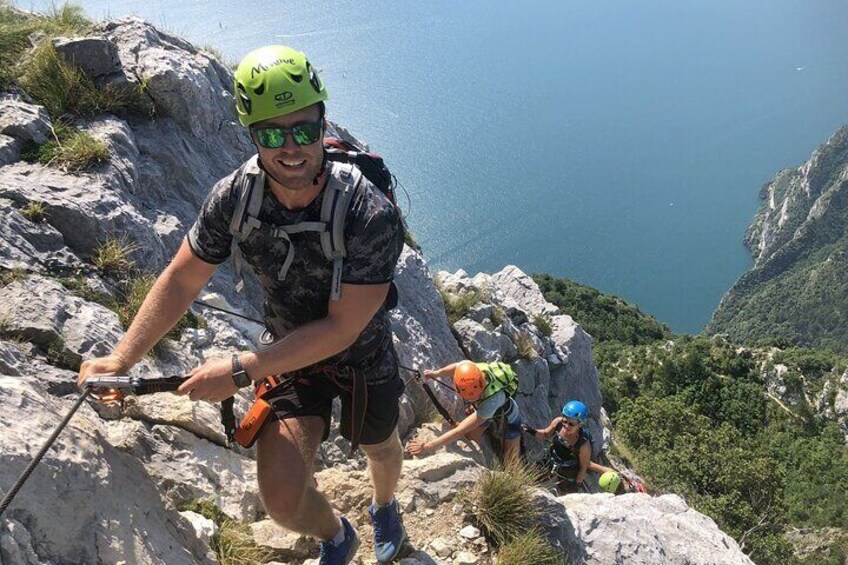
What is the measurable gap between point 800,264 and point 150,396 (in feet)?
509

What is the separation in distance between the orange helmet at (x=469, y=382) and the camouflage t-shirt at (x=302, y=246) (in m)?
4.46

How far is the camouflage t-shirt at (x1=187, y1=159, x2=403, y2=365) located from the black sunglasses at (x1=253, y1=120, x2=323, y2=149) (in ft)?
0.88

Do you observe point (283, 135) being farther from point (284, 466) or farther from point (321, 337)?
point (284, 466)

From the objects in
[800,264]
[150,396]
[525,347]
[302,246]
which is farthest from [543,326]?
[800,264]

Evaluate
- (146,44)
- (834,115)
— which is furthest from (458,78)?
(146,44)

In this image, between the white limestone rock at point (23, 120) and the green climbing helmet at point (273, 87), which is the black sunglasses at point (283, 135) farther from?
the white limestone rock at point (23, 120)

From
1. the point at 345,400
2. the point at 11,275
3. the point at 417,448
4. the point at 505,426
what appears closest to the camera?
the point at 345,400

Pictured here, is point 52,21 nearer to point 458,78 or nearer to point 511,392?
point 511,392

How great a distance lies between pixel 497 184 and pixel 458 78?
28.6 m

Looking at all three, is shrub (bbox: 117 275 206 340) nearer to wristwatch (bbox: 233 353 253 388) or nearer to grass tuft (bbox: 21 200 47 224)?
grass tuft (bbox: 21 200 47 224)

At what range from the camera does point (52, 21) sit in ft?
29.3

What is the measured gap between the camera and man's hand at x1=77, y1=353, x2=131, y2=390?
3299 mm

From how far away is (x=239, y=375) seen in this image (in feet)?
10.3

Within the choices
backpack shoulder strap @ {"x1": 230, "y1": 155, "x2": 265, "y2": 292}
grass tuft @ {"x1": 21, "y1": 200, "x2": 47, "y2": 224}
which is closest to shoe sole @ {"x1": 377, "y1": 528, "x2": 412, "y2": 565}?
backpack shoulder strap @ {"x1": 230, "y1": 155, "x2": 265, "y2": 292}
